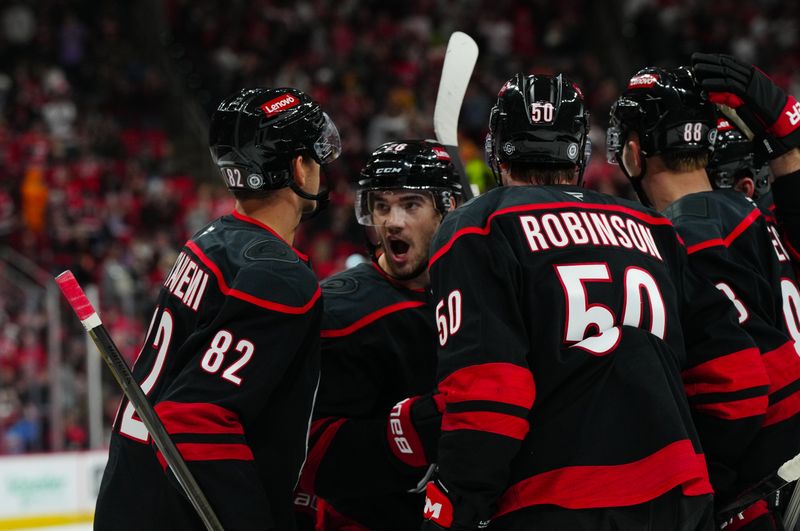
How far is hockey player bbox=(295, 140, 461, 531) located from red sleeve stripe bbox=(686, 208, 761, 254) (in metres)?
0.74

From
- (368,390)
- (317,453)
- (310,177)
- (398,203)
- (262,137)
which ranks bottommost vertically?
(317,453)

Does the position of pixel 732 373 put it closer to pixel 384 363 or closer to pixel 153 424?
pixel 384 363

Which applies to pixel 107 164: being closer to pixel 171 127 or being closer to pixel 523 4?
pixel 171 127

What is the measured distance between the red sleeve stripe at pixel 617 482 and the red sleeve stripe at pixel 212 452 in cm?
63

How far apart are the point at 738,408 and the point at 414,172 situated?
1.12 m

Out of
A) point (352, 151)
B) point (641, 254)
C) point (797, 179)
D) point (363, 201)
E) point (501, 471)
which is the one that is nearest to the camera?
point (501, 471)

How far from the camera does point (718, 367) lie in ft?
8.23

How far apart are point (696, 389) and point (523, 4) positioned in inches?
536

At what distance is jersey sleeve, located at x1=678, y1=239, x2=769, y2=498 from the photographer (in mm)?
2506

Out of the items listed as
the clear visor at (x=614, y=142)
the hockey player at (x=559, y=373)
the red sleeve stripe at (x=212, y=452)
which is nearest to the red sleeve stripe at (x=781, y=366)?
the hockey player at (x=559, y=373)

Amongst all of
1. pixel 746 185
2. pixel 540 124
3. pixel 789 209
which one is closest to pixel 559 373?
pixel 540 124

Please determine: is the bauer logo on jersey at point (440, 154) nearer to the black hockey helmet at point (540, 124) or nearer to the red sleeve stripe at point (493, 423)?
the black hockey helmet at point (540, 124)

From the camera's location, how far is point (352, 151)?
1231 centimetres

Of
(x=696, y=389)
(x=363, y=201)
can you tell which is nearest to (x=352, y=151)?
(x=363, y=201)
